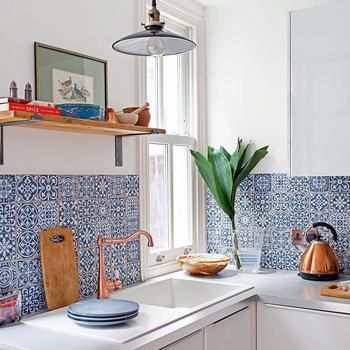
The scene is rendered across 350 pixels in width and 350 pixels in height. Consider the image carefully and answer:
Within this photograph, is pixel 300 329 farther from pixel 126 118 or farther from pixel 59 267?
pixel 126 118

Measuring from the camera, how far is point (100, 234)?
235cm

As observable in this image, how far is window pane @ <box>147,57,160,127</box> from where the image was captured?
2.89 m

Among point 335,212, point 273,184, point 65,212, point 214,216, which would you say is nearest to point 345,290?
point 335,212

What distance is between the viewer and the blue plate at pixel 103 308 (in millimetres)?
1856

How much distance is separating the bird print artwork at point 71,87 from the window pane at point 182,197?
2.96ft

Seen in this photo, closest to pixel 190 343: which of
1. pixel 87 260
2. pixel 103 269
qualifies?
pixel 103 269

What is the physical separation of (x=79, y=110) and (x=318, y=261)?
1.49 metres

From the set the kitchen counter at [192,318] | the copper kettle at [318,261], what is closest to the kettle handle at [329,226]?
the copper kettle at [318,261]

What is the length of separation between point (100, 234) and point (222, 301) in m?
0.62

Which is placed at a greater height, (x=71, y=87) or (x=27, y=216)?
(x=71, y=87)

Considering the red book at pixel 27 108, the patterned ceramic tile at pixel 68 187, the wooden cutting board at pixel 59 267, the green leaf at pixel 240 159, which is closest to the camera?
the red book at pixel 27 108

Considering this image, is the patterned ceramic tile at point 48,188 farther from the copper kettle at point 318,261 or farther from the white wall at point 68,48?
the copper kettle at point 318,261

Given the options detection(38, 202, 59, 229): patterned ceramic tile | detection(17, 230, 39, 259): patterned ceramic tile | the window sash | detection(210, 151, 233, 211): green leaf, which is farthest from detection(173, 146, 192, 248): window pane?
detection(17, 230, 39, 259): patterned ceramic tile

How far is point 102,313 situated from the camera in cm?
186
